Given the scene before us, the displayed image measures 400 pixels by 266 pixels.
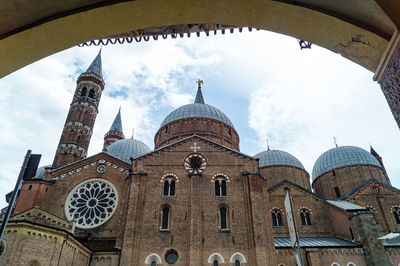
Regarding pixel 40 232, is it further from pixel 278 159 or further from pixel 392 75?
pixel 278 159

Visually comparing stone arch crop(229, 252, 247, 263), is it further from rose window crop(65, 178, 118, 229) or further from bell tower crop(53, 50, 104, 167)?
bell tower crop(53, 50, 104, 167)

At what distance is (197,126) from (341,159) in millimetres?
18679

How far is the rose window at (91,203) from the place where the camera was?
78.8ft

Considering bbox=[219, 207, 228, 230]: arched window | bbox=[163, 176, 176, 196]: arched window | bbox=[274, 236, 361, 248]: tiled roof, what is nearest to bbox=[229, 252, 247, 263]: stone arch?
bbox=[219, 207, 228, 230]: arched window

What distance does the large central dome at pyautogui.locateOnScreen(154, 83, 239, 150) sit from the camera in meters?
33.8

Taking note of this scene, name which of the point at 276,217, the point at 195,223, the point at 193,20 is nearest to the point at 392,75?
the point at 193,20

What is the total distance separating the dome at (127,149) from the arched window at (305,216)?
2055cm

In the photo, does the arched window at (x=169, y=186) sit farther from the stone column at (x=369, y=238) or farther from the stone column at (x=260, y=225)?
the stone column at (x=369, y=238)

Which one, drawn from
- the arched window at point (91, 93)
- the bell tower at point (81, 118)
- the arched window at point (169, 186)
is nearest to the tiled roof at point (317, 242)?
the arched window at point (169, 186)

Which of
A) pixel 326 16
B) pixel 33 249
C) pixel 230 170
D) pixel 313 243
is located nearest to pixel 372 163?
pixel 313 243

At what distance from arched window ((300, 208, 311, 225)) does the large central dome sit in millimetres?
10651

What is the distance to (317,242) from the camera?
23.4 meters

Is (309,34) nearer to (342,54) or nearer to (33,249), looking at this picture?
(342,54)

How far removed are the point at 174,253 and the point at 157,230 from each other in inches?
79.3
